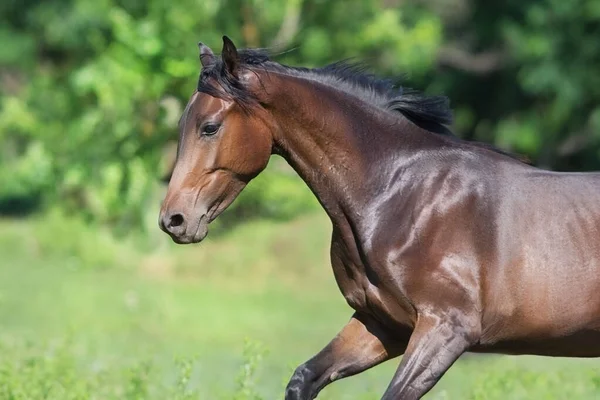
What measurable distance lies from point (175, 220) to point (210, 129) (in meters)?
0.48

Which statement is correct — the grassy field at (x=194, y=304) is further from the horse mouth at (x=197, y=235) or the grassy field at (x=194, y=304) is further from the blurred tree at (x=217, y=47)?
the horse mouth at (x=197, y=235)

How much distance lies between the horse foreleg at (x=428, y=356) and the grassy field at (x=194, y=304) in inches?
121

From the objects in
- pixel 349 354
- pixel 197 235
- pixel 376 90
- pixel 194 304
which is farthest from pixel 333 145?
pixel 194 304

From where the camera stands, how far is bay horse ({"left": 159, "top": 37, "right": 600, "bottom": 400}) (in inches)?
234

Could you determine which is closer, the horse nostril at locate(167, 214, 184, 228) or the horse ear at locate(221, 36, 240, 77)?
the horse nostril at locate(167, 214, 184, 228)

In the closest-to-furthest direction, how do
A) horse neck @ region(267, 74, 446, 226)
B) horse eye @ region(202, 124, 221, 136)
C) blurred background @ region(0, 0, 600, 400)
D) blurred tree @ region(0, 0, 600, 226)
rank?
horse eye @ region(202, 124, 221, 136) < horse neck @ region(267, 74, 446, 226) < blurred background @ region(0, 0, 600, 400) < blurred tree @ region(0, 0, 600, 226)

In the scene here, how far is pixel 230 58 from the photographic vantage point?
604 cm

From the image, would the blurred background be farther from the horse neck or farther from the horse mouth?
the horse mouth

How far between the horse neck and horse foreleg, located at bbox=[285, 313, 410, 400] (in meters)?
0.60

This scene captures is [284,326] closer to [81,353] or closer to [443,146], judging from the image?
[81,353]

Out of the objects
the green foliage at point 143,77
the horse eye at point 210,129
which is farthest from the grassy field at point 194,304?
the horse eye at point 210,129

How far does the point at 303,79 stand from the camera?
6312 mm

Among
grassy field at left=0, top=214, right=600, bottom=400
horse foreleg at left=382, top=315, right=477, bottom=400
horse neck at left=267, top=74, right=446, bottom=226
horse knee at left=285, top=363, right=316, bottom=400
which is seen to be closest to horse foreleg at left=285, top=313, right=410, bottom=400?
horse knee at left=285, top=363, right=316, bottom=400

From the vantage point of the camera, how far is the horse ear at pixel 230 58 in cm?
595
